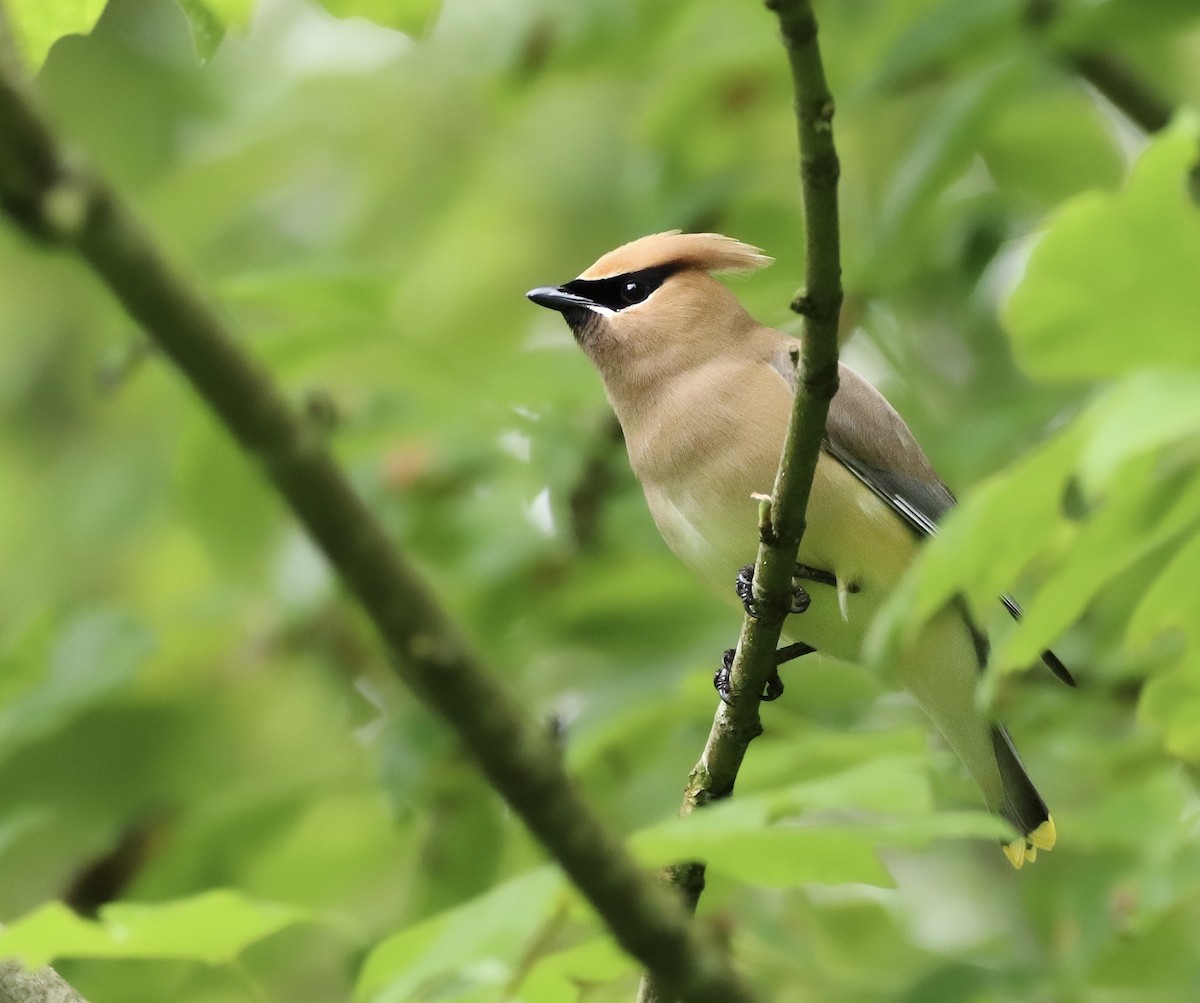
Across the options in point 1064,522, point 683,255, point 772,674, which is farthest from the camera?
point 683,255

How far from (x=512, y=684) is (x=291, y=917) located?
10.1ft

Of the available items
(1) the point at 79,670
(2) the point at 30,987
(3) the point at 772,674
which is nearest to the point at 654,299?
(3) the point at 772,674

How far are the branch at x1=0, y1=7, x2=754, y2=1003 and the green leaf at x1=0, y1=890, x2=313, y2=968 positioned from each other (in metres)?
0.70

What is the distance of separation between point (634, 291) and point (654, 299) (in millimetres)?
84

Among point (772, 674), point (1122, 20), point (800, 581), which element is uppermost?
point (1122, 20)

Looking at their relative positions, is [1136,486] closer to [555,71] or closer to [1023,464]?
[1023,464]

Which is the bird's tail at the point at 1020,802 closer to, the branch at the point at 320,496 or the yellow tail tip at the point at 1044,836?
the yellow tail tip at the point at 1044,836

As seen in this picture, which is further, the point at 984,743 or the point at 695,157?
the point at 695,157

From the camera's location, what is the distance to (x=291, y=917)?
231 cm

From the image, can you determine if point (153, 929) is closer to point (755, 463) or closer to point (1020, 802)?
point (755, 463)

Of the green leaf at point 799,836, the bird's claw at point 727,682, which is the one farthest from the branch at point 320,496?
the bird's claw at point 727,682

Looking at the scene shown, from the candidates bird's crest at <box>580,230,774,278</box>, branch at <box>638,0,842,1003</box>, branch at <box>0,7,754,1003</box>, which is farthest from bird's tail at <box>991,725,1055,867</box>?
branch at <box>0,7,754,1003</box>

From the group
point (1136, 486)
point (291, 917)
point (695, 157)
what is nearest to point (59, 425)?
point (695, 157)

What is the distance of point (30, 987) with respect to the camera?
2.89 m
